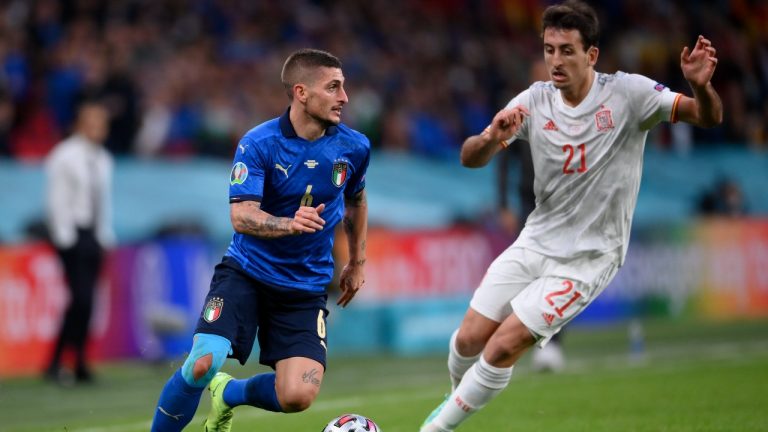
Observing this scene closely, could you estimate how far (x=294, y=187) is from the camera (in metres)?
7.06

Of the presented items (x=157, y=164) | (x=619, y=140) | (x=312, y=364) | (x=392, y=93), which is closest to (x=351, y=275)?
(x=312, y=364)

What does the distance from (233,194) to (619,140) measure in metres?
2.21

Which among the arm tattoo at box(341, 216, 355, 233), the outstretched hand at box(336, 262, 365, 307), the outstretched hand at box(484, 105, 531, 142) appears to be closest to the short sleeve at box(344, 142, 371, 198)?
the arm tattoo at box(341, 216, 355, 233)

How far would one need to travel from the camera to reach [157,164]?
16.1m

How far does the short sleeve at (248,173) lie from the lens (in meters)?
6.75

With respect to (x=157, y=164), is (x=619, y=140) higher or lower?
higher

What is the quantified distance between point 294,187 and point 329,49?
1319cm

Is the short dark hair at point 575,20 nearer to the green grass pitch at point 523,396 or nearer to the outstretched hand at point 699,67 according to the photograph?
the outstretched hand at point 699,67

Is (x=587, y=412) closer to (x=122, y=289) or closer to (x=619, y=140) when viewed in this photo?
(x=619, y=140)

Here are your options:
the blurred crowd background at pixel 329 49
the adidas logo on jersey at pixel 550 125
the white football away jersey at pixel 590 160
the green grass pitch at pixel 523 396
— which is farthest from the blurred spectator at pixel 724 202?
the adidas logo on jersey at pixel 550 125

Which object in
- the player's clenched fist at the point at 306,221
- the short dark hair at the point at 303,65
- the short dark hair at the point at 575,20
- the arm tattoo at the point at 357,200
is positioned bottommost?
the arm tattoo at the point at 357,200

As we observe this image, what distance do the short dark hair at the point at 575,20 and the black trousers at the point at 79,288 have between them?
6.64m

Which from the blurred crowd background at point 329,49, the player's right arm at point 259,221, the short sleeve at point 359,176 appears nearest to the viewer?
the player's right arm at point 259,221

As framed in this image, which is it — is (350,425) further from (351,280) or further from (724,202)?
(724,202)
